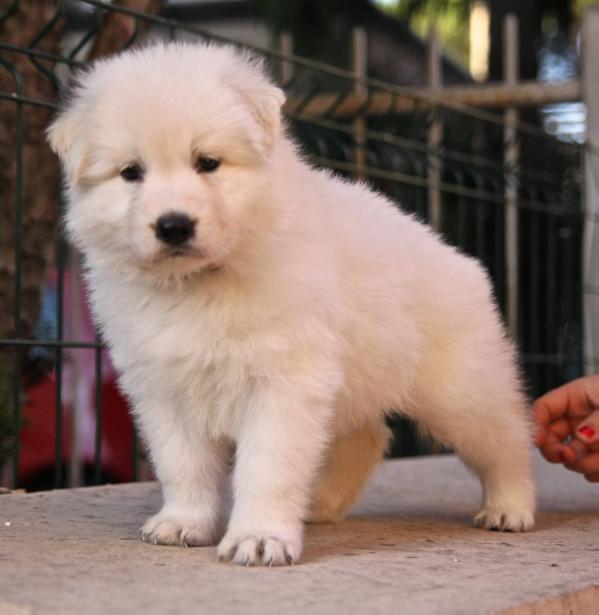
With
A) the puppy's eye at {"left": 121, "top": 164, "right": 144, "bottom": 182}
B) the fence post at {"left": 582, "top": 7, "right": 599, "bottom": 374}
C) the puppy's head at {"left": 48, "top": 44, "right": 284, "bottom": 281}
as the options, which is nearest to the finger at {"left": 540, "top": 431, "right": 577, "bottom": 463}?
the puppy's head at {"left": 48, "top": 44, "right": 284, "bottom": 281}

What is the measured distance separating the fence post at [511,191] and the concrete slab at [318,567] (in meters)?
3.31

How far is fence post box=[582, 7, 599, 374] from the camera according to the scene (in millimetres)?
7961

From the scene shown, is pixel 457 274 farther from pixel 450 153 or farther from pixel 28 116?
pixel 450 153

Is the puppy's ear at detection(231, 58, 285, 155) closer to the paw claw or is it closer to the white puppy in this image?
the white puppy

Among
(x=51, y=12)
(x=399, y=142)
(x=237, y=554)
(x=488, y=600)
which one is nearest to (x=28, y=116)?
(x=51, y=12)

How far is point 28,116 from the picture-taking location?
5.61 m

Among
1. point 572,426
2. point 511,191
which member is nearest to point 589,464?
point 572,426

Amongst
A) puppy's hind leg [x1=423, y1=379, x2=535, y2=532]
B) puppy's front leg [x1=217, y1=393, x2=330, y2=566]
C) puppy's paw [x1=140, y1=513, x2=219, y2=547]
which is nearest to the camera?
puppy's front leg [x1=217, y1=393, x2=330, y2=566]

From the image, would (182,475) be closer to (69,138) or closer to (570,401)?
(69,138)

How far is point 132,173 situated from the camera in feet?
10.3

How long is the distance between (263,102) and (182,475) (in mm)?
1097

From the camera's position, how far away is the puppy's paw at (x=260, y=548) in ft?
9.84

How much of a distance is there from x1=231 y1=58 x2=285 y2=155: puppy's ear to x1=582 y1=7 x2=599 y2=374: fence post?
5.01 m

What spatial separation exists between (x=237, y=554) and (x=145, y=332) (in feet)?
2.21
